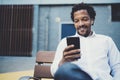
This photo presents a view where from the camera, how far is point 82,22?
3.00 m

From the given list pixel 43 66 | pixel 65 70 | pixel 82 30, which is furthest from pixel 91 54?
pixel 43 66

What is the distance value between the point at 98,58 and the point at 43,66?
106 cm

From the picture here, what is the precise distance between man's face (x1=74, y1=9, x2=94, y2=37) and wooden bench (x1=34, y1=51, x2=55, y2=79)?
827 mm

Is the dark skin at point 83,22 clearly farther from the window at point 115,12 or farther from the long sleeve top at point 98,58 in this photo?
the window at point 115,12

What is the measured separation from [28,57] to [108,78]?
14.0 meters

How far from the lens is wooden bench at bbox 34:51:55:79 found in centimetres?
366

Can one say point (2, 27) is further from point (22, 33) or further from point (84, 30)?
point (84, 30)

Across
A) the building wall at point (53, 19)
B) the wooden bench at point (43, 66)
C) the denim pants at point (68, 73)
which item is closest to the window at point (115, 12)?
the building wall at point (53, 19)

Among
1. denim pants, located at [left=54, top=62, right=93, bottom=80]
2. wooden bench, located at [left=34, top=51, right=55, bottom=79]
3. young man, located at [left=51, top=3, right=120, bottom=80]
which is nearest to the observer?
denim pants, located at [left=54, top=62, right=93, bottom=80]

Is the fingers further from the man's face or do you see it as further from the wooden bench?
the wooden bench

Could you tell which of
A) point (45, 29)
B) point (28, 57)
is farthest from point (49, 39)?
point (28, 57)

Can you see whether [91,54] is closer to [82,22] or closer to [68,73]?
[82,22]

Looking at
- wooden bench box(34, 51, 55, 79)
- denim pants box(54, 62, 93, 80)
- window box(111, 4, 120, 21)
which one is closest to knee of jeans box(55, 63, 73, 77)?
denim pants box(54, 62, 93, 80)

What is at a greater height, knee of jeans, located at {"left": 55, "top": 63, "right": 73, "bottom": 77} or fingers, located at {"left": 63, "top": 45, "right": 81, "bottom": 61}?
fingers, located at {"left": 63, "top": 45, "right": 81, "bottom": 61}
